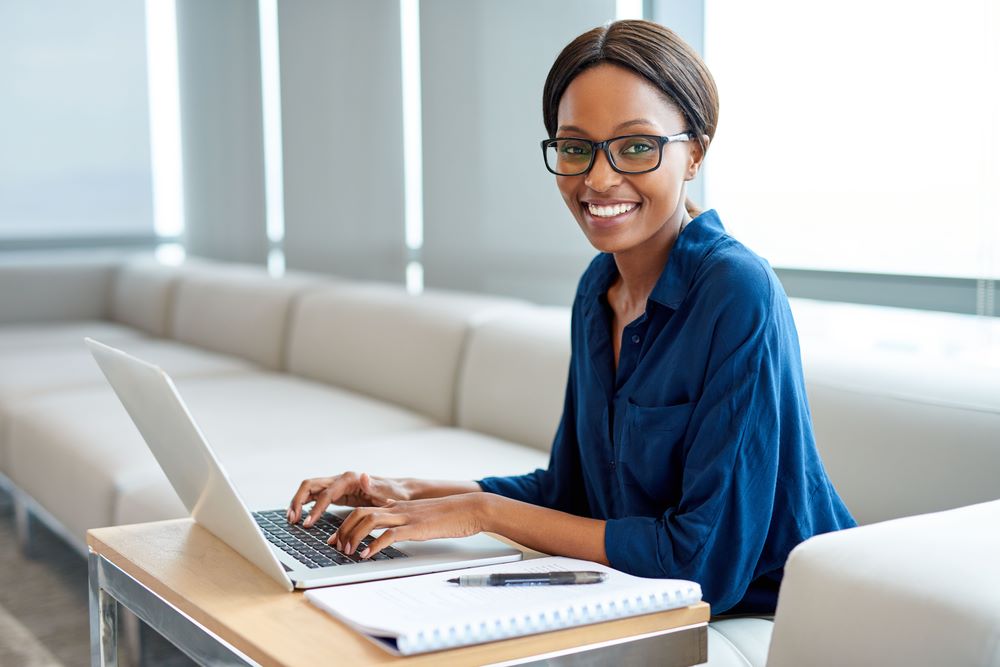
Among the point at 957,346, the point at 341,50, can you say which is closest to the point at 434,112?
the point at 341,50

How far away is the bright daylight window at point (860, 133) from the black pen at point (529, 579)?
1.43 meters

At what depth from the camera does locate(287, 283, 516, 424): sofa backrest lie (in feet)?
9.86

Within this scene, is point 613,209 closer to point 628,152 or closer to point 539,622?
point 628,152

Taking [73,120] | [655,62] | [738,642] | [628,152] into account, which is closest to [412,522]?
A: [738,642]

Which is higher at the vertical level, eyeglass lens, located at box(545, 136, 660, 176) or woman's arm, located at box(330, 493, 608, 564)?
eyeglass lens, located at box(545, 136, 660, 176)

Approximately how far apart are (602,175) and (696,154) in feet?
0.55

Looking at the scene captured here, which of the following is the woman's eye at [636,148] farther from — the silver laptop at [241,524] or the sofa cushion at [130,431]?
the sofa cushion at [130,431]

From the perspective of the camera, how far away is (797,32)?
2590 mm

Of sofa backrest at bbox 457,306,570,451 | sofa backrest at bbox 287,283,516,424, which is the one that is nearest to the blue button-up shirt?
sofa backrest at bbox 457,306,570,451

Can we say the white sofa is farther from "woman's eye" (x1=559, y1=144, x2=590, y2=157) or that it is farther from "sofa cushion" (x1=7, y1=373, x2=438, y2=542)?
"woman's eye" (x1=559, y1=144, x2=590, y2=157)

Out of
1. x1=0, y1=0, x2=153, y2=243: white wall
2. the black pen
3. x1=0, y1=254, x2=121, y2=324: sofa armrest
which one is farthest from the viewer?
x1=0, y1=0, x2=153, y2=243: white wall

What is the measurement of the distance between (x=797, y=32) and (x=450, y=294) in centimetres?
129

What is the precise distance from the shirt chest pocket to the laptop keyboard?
12.9 inches

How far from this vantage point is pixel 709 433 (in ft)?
4.15
